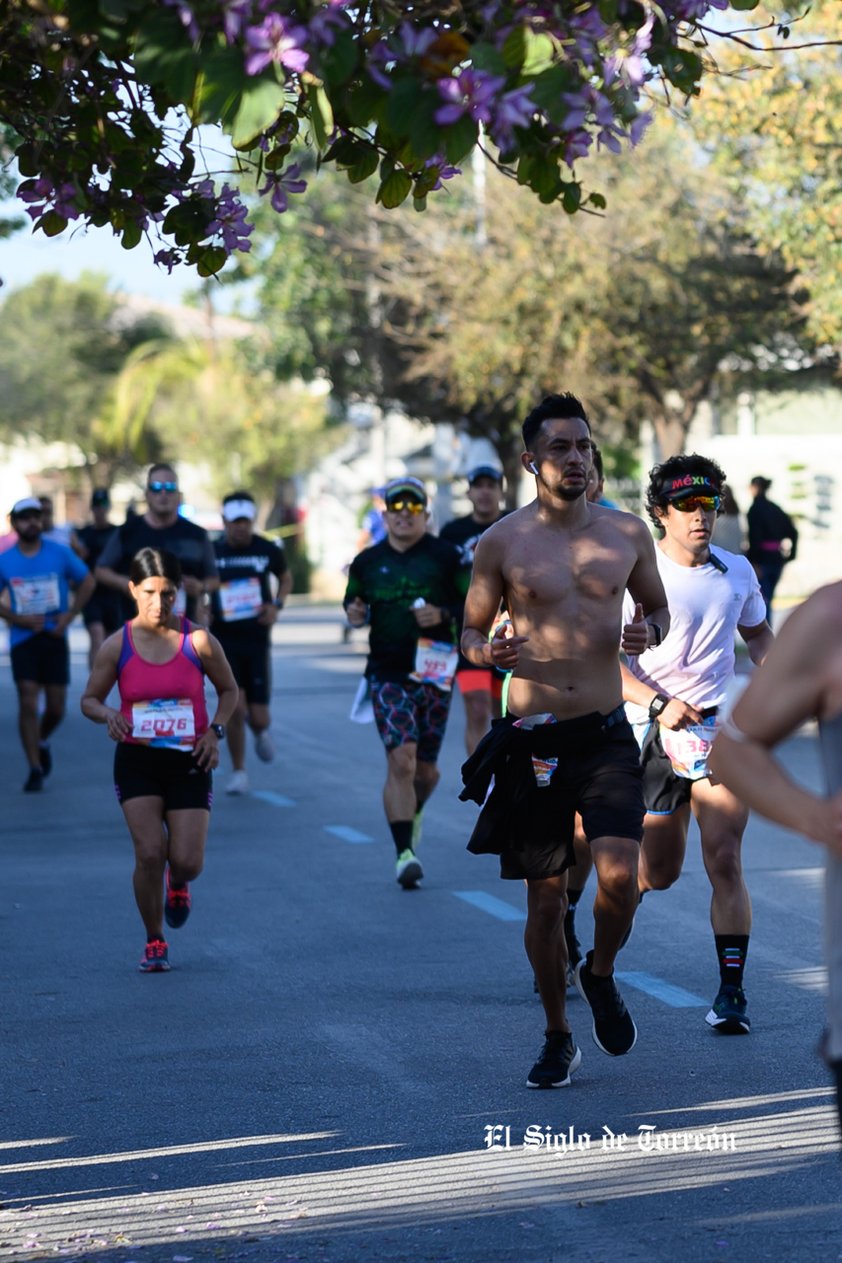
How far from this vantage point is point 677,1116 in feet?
20.1

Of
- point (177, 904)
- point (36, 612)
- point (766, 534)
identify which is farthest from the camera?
point (766, 534)

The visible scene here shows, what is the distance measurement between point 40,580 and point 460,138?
36.6 feet

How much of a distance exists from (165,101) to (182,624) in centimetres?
350

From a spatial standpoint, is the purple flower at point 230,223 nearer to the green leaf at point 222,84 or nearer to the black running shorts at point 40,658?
the green leaf at point 222,84

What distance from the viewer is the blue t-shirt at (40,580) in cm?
1477

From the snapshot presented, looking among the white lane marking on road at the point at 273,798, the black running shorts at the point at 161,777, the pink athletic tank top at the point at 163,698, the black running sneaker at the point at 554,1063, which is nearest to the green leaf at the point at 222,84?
the black running sneaker at the point at 554,1063

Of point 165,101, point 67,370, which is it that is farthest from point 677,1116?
point 67,370

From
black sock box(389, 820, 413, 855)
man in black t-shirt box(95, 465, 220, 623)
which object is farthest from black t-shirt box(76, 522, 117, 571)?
black sock box(389, 820, 413, 855)

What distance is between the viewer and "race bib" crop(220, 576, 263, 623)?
1461cm

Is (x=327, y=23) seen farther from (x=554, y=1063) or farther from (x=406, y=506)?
(x=406, y=506)

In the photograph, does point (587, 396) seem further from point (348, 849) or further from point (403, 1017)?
point (403, 1017)

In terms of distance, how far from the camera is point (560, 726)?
21.7ft

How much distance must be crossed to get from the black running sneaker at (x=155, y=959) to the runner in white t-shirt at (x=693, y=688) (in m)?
2.10

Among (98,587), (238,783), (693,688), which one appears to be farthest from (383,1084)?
(98,587)
